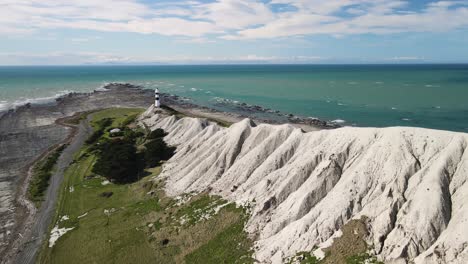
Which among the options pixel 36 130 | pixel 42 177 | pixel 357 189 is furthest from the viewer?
pixel 36 130

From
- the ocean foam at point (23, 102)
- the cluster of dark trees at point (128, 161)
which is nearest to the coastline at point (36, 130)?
the ocean foam at point (23, 102)

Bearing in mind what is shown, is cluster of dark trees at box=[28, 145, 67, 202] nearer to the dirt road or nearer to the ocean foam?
the dirt road

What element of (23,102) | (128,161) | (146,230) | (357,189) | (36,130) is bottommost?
(146,230)

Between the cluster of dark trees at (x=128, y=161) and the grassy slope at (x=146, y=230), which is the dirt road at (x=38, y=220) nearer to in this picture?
the grassy slope at (x=146, y=230)

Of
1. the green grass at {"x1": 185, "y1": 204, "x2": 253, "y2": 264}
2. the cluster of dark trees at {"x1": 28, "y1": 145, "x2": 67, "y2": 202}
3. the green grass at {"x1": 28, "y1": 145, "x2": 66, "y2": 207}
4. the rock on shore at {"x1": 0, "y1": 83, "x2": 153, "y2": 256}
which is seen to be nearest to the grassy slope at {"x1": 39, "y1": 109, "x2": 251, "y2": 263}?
the green grass at {"x1": 185, "y1": 204, "x2": 253, "y2": 264}

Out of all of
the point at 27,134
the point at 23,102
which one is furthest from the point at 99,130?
the point at 23,102

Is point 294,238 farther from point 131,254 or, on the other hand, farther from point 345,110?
point 345,110

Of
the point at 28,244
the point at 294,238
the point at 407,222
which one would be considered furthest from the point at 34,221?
the point at 407,222

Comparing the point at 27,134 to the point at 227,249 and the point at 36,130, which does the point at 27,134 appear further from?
the point at 227,249
